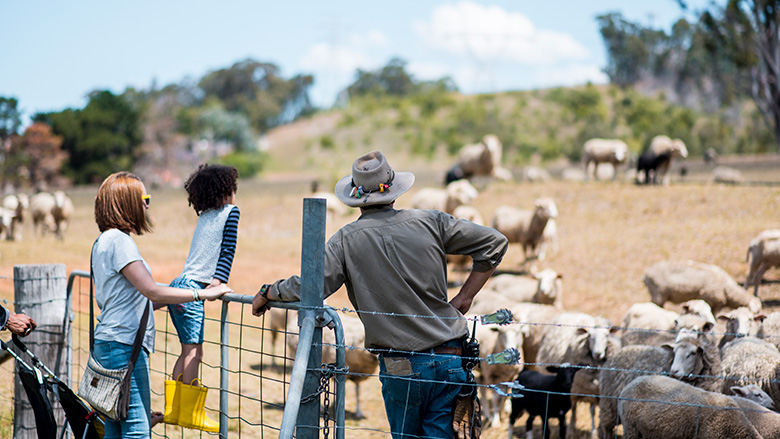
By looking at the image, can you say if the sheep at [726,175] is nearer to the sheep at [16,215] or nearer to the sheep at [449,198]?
the sheep at [449,198]

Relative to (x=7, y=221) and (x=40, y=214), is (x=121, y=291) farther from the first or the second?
(x=40, y=214)

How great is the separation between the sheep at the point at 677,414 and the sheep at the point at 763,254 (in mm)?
7599

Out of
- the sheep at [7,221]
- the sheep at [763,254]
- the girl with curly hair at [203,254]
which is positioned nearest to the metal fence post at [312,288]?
the girl with curly hair at [203,254]

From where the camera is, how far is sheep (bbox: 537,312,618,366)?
24.2ft

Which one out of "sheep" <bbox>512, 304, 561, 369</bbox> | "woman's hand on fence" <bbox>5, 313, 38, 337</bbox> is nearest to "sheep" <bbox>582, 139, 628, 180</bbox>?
"sheep" <bbox>512, 304, 561, 369</bbox>

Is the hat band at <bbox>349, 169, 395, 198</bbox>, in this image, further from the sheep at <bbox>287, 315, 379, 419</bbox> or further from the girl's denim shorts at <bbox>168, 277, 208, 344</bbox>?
the sheep at <bbox>287, 315, 379, 419</bbox>

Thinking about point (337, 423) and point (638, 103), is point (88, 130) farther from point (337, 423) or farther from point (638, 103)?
point (337, 423)

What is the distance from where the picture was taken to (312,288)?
10.7 ft

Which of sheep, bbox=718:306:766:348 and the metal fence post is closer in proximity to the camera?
the metal fence post

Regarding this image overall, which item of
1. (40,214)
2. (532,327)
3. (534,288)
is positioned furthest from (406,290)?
(40,214)

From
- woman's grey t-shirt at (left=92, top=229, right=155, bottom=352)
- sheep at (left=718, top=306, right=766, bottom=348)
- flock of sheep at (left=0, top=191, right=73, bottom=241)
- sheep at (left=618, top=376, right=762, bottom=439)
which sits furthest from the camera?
flock of sheep at (left=0, top=191, right=73, bottom=241)

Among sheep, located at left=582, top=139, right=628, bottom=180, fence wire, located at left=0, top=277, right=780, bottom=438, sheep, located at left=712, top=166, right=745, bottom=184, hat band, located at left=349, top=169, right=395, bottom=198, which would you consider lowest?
fence wire, located at left=0, top=277, right=780, bottom=438

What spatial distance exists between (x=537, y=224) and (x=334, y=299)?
16.8ft

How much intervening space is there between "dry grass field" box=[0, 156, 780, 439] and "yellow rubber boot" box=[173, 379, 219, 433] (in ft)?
11.6
